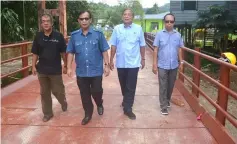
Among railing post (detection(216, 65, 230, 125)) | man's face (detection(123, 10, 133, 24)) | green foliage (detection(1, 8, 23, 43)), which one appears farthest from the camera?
green foliage (detection(1, 8, 23, 43))

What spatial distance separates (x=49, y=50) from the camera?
4.37 meters

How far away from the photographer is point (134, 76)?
4.68m

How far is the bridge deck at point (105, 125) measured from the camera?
4004 mm

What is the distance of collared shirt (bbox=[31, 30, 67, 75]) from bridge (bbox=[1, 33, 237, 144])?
832 mm

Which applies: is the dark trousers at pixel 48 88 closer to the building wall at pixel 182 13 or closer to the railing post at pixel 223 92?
the railing post at pixel 223 92

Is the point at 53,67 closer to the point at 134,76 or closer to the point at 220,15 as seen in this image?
the point at 134,76

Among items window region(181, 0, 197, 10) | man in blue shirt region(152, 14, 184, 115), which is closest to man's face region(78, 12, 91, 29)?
man in blue shirt region(152, 14, 184, 115)

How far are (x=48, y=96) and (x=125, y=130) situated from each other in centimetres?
130

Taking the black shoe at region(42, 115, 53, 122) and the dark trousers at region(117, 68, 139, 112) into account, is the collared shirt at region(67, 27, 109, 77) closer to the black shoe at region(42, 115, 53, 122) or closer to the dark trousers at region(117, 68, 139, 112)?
the dark trousers at region(117, 68, 139, 112)

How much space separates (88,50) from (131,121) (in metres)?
1.29

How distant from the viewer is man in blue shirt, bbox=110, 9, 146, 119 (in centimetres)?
459

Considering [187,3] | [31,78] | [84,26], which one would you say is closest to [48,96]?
[84,26]

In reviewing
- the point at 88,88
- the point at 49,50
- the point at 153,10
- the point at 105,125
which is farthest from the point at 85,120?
the point at 153,10

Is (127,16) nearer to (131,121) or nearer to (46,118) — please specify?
(131,121)
